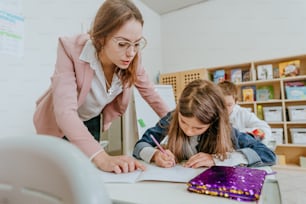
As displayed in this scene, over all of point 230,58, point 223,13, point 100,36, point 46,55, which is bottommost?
point 100,36

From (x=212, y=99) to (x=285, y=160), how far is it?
2184 millimetres

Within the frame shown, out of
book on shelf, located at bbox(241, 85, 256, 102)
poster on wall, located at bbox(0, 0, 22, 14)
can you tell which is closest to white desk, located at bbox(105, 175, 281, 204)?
poster on wall, located at bbox(0, 0, 22, 14)

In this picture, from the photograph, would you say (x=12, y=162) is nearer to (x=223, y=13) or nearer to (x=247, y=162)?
(x=247, y=162)

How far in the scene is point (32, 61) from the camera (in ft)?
5.63

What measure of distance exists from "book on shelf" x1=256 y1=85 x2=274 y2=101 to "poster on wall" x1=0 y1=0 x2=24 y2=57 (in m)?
2.39

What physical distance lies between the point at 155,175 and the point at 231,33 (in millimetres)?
2738

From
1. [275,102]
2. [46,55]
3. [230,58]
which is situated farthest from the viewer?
[230,58]

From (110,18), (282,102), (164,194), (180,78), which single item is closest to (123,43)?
(110,18)

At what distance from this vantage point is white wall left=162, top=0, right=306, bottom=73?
2578 millimetres

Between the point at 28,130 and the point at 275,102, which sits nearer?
the point at 28,130

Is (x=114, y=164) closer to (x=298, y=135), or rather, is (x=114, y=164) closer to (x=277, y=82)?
(x=298, y=135)

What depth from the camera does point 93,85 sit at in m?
0.79

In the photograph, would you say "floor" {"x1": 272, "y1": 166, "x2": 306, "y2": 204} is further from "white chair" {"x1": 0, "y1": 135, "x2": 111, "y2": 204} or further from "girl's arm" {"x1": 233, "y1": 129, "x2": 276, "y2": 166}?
"white chair" {"x1": 0, "y1": 135, "x2": 111, "y2": 204}

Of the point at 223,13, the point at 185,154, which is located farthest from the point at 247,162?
the point at 223,13
